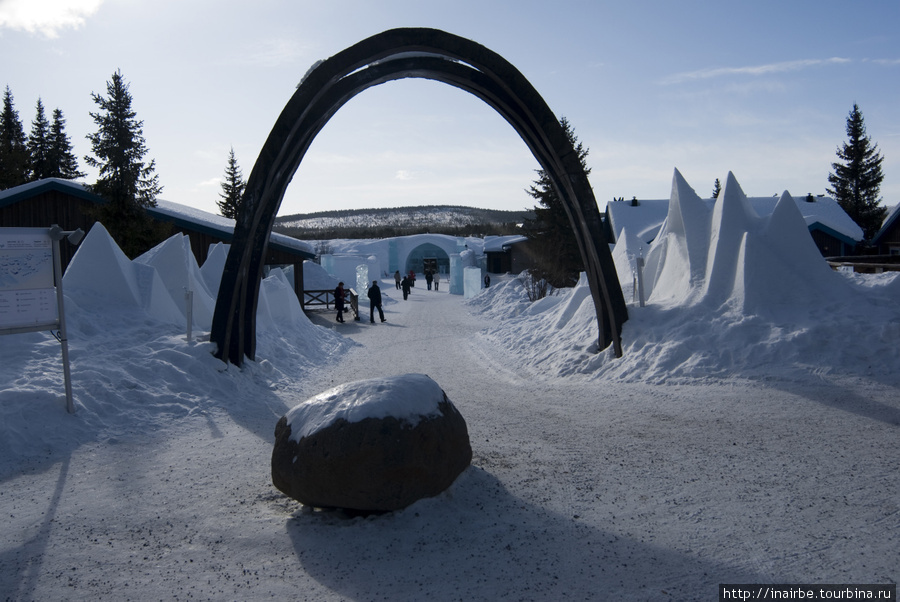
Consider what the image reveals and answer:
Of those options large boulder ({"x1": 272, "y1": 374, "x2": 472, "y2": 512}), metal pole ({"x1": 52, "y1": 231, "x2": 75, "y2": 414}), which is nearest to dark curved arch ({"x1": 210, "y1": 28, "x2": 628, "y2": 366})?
metal pole ({"x1": 52, "y1": 231, "x2": 75, "y2": 414})

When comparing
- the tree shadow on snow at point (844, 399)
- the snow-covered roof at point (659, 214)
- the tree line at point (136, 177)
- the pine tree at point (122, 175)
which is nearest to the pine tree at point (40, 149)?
the tree line at point (136, 177)

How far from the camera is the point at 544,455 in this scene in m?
5.78

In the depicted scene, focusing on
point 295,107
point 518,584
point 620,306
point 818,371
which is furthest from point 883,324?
point 295,107

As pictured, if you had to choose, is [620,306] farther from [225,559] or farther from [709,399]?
[225,559]

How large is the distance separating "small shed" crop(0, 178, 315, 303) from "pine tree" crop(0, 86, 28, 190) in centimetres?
1449

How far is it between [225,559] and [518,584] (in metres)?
1.96

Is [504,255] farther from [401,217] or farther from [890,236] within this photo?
[401,217]

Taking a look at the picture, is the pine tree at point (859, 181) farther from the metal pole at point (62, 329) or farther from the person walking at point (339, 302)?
the metal pole at point (62, 329)

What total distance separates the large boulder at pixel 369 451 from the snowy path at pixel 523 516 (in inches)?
8.0

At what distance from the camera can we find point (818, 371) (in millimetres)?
7520

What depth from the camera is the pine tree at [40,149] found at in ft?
138

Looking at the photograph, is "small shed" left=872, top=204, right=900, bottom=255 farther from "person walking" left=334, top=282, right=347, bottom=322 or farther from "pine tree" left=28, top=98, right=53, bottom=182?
"pine tree" left=28, top=98, right=53, bottom=182

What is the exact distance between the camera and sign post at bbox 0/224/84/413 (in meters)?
6.48

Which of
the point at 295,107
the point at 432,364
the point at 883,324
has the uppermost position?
the point at 295,107
